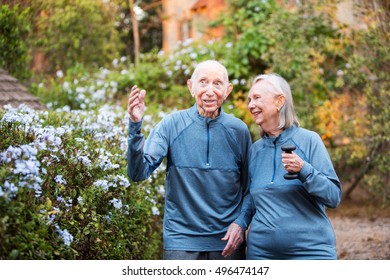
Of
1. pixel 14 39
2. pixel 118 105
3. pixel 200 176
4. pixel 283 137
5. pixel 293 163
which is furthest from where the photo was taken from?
pixel 118 105

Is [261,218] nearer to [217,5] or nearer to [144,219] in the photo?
[144,219]

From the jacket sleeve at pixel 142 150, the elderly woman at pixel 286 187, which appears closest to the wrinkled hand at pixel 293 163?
the elderly woman at pixel 286 187

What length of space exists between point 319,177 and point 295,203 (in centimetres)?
23

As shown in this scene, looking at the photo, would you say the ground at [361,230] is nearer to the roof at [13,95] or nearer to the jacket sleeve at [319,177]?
the roof at [13,95]

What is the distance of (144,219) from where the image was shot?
5.21 metres

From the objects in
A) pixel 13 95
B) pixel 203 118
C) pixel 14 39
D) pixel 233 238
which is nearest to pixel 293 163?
pixel 233 238

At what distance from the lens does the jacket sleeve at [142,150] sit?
3.48 meters

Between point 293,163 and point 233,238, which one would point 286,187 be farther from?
point 233,238

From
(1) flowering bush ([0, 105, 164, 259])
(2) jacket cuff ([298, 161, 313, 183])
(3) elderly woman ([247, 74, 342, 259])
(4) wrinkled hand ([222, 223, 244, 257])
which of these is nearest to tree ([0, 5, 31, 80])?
(1) flowering bush ([0, 105, 164, 259])

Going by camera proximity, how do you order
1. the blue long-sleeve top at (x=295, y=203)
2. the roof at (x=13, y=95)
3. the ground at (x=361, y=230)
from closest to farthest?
the blue long-sleeve top at (x=295, y=203)
the roof at (x=13, y=95)
the ground at (x=361, y=230)

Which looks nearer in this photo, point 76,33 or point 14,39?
point 14,39

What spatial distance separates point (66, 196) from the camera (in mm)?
3807

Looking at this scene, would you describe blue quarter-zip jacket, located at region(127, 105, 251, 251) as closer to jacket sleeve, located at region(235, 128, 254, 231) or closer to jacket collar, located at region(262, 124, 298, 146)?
jacket sleeve, located at region(235, 128, 254, 231)

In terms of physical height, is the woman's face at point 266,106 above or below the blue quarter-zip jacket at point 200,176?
above
